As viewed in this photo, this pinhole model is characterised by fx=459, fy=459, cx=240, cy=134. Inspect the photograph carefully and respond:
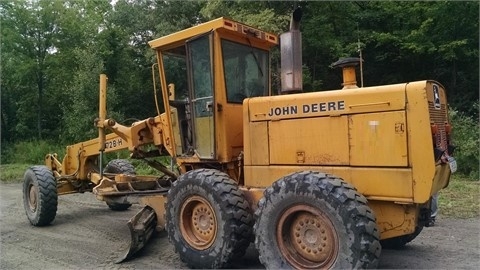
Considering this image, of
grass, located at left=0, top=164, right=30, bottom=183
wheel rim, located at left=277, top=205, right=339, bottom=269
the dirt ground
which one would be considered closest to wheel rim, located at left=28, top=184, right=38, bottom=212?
the dirt ground

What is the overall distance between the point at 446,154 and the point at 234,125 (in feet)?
8.04

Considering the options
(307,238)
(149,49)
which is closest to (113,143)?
(307,238)

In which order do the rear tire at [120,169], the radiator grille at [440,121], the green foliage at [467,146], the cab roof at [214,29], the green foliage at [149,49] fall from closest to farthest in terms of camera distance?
the radiator grille at [440,121], the cab roof at [214,29], the rear tire at [120,169], the green foliage at [467,146], the green foliage at [149,49]

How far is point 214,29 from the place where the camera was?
18.2 feet

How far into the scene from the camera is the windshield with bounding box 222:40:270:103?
18.9ft

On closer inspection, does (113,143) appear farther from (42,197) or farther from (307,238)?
(307,238)

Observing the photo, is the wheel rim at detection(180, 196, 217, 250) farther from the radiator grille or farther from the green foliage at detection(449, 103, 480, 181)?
the green foliage at detection(449, 103, 480, 181)

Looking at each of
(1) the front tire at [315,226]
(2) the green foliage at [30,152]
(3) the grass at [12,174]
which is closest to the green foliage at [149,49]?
(2) the green foliage at [30,152]

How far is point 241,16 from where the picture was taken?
17.2m

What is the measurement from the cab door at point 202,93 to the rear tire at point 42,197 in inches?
131

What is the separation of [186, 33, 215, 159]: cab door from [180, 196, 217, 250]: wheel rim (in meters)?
0.71

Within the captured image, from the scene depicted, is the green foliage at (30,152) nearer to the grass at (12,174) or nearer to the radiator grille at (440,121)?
the grass at (12,174)

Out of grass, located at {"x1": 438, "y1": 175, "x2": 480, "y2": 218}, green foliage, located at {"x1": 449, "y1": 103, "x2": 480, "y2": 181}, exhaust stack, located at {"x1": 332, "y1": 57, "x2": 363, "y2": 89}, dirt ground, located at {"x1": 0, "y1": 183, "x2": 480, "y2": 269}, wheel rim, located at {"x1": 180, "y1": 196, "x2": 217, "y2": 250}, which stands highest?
exhaust stack, located at {"x1": 332, "y1": 57, "x2": 363, "y2": 89}

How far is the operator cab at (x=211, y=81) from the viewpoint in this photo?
564cm
